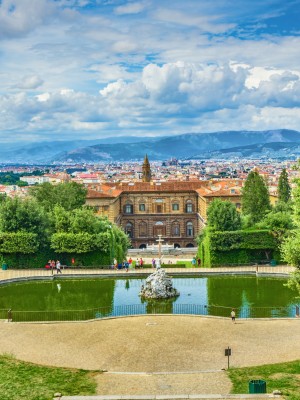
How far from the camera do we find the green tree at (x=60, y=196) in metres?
60.5

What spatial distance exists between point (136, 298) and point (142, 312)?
363 cm

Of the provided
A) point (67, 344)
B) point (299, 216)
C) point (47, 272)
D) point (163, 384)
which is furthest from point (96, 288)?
point (163, 384)

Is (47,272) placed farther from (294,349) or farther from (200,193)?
(200,193)

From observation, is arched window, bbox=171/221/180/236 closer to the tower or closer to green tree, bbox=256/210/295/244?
the tower

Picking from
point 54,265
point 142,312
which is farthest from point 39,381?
point 54,265

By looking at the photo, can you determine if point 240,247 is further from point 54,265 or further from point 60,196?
point 60,196

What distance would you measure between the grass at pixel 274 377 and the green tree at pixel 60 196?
39871 mm

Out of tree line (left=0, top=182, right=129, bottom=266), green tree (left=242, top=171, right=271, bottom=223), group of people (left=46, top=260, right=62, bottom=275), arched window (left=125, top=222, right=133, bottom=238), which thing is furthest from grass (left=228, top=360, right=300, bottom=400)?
arched window (left=125, top=222, right=133, bottom=238)

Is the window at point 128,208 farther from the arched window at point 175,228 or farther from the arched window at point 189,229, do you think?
the arched window at point 189,229

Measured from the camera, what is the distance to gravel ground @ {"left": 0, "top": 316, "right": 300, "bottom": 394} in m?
20.9

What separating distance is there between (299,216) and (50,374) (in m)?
15.1

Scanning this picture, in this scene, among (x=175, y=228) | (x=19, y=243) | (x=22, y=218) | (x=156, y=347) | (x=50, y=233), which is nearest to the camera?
(x=156, y=347)

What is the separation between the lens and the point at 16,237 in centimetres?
4731

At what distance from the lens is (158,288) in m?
36.9
